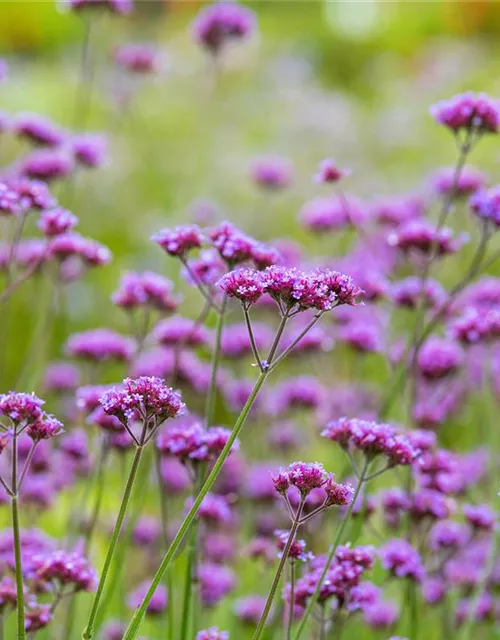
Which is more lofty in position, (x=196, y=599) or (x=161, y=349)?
(x=161, y=349)

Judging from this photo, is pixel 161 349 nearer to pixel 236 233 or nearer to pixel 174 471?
pixel 174 471

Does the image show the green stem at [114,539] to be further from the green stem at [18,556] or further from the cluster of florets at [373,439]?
the cluster of florets at [373,439]

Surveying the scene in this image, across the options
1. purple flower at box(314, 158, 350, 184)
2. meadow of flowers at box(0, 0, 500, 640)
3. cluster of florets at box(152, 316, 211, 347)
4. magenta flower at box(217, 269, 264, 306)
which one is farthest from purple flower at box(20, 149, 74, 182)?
magenta flower at box(217, 269, 264, 306)

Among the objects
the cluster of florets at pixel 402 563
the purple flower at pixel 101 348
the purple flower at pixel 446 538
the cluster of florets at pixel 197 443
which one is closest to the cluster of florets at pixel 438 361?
the purple flower at pixel 446 538

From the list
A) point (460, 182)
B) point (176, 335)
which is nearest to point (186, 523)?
point (176, 335)

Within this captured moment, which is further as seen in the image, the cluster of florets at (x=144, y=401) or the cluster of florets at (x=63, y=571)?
the cluster of florets at (x=63, y=571)

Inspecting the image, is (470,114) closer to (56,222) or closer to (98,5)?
(56,222)

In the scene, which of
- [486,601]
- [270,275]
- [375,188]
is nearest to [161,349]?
[486,601]
